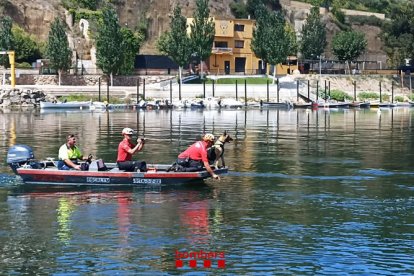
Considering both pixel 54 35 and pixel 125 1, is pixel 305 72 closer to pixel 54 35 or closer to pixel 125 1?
pixel 125 1

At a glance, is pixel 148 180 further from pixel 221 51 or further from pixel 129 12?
pixel 129 12

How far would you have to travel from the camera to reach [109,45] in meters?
135

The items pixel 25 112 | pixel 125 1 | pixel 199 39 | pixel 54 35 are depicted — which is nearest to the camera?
pixel 25 112

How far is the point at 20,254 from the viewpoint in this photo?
26781 millimetres

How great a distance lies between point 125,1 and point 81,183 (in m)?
131

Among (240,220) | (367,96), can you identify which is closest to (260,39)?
(367,96)

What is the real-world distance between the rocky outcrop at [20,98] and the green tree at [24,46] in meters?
11.1

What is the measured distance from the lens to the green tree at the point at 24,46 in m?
138

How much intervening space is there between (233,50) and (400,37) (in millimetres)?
30435

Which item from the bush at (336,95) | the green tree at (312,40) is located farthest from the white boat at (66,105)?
the green tree at (312,40)

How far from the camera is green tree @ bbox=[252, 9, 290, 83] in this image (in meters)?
144

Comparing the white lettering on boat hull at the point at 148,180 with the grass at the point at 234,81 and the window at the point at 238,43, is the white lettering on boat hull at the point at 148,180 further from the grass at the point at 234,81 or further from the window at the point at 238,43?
the window at the point at 238,43

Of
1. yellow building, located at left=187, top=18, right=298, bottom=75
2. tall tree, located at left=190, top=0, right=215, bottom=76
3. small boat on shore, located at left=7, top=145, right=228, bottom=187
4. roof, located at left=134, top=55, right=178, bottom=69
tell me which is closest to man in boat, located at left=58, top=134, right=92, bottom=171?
small boat on shore, located at left=7, top=145, right=228, bottom=187

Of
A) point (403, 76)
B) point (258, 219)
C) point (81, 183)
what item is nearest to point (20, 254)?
point (258, 219)
